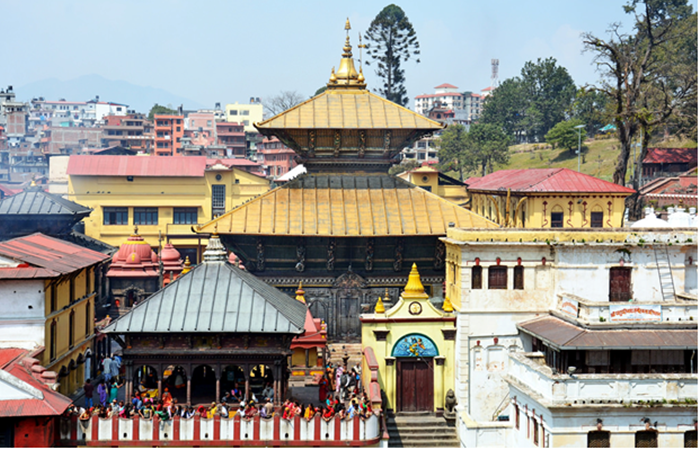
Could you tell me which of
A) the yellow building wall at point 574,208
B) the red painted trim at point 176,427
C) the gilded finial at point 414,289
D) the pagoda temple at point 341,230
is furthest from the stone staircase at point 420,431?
the yellow building wall at point 574,208

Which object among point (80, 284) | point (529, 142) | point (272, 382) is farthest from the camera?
point (529, 142)

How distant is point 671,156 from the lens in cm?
7550

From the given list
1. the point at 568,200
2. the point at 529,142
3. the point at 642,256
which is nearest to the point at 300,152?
the point at 642,256

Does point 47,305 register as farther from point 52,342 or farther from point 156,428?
point 156,428

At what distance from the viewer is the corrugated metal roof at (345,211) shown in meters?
35.1

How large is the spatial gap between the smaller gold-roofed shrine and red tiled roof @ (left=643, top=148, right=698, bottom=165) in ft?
169

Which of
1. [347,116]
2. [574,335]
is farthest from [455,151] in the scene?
[574,335]

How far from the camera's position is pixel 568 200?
54094 mm

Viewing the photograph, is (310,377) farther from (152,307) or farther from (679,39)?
(679,39)

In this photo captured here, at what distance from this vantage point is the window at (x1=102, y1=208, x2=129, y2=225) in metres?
66.4

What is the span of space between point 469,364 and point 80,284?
15684 millimetres

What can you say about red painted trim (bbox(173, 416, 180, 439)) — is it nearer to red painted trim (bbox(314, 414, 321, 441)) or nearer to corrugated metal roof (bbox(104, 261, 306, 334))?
corrugated metal roof (bbox(104, 261, 306, 334))

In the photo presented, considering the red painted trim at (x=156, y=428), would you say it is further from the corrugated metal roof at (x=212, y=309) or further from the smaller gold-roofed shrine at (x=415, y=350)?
the smaller gold-roofed shrine at (x=415, y=350)

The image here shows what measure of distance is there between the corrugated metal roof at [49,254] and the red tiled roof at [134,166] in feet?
103
